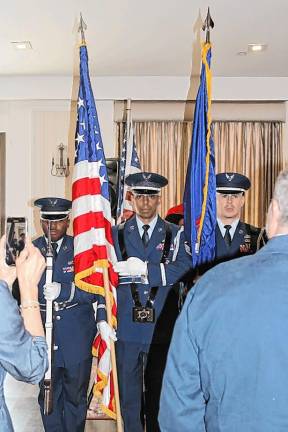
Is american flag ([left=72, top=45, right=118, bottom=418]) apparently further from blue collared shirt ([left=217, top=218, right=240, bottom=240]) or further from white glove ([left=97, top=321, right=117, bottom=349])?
blue collared shirt ([left=217, top=218, right=240, bottom=240])

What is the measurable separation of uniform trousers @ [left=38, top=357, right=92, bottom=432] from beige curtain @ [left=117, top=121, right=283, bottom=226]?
386 cm

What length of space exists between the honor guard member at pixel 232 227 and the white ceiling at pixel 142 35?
1.58m

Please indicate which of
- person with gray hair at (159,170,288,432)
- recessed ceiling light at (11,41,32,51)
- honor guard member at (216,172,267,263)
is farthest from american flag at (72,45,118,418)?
recessed ceiling light at (11,41,32,51)

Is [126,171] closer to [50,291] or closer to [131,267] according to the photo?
[131,267]

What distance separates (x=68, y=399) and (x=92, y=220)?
99 cm

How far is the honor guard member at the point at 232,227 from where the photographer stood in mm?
3359

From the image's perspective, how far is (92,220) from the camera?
3172 millimetres

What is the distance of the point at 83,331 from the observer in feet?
A: 10.8

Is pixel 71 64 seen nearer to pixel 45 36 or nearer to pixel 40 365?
pixel 45 36

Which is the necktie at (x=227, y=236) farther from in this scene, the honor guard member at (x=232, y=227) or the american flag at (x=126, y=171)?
the american flag at (x=126, y=171)

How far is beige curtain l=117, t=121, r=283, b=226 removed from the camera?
686 cm

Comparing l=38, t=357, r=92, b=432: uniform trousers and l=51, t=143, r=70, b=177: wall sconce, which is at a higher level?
l=51, t=143, r=70, b=177: wall sconce

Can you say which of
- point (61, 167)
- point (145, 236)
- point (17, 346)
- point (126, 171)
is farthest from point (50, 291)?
point (61, 167)

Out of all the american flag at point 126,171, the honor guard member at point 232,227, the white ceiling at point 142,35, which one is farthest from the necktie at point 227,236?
the white ceiling at point 142,35
